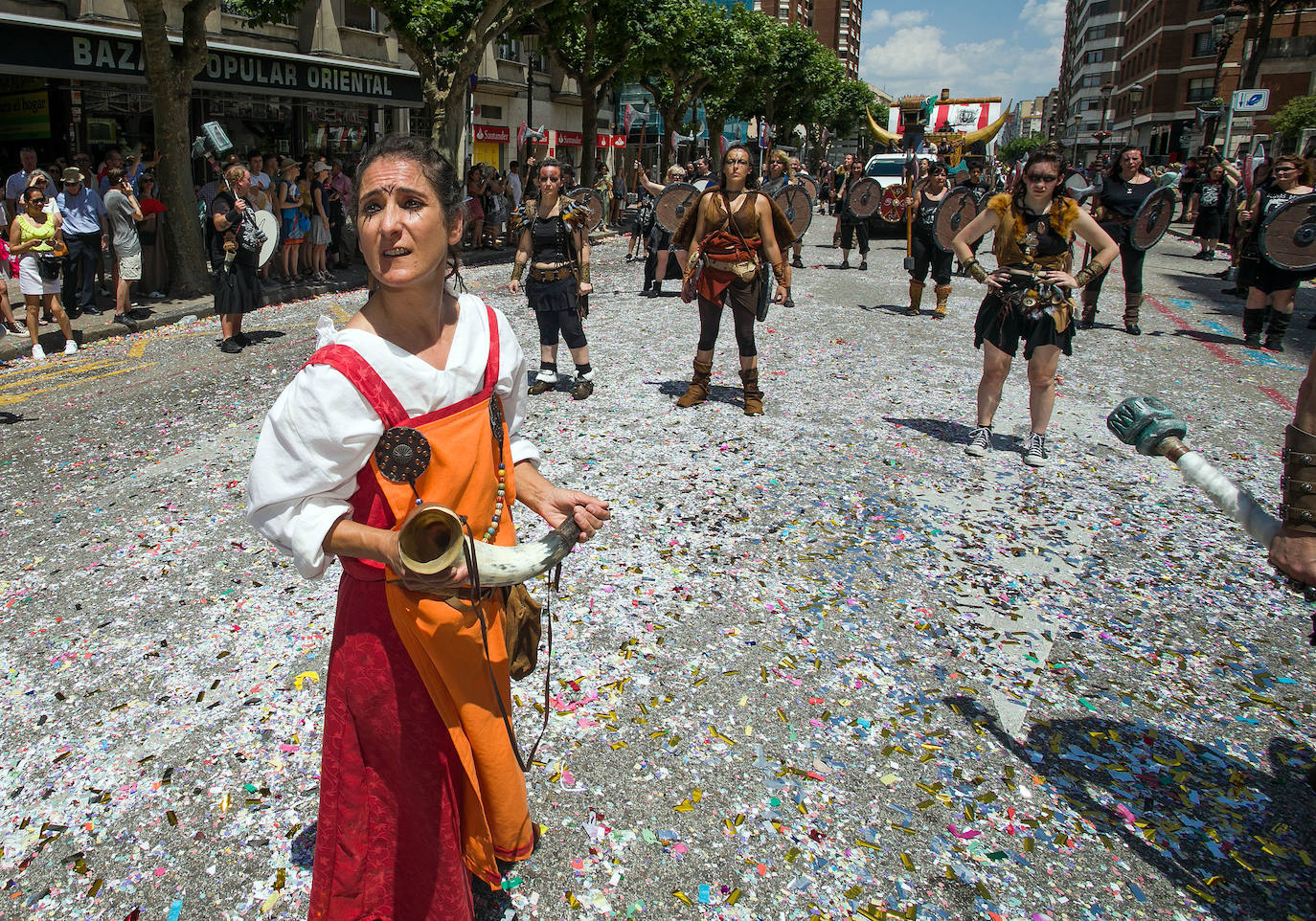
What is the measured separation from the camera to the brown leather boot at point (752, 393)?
24.2 feet

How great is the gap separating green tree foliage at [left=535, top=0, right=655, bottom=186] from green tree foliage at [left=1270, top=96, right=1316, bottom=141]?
29723 mm

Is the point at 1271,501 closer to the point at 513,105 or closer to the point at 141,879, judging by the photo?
the point at 141,879

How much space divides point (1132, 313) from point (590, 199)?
7.22 metres

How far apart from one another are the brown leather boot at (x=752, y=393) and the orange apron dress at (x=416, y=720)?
5.41m

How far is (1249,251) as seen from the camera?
11.2m

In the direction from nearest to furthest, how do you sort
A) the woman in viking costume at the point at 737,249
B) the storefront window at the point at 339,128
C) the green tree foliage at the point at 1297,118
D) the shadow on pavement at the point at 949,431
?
1. the shadow on pavement at the point at 949,431
2. the woman in viking costume at the point at 737,249
3. the storefront window at the point at 339,128
4. the green tree foliage at the point at 1297,118

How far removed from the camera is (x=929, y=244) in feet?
39.9

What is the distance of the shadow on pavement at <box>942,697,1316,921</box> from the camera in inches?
103

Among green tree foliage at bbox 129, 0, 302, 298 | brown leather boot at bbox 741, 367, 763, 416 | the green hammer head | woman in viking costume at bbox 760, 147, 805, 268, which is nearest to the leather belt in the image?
brown leather boot at bbox 741, 367, 763, 416

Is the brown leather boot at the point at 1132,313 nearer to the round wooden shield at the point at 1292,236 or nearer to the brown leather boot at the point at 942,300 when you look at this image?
the round wooden shield at the point at 1292,236

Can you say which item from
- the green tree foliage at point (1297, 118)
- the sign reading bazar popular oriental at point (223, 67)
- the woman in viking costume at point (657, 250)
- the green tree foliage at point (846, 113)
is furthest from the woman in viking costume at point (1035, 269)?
the green tree foliage at point (846, 113)

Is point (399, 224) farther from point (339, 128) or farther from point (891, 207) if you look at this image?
point (339, 128)

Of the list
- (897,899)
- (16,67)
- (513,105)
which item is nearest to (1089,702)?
(897,899)

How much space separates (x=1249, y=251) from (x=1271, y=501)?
7118mm
